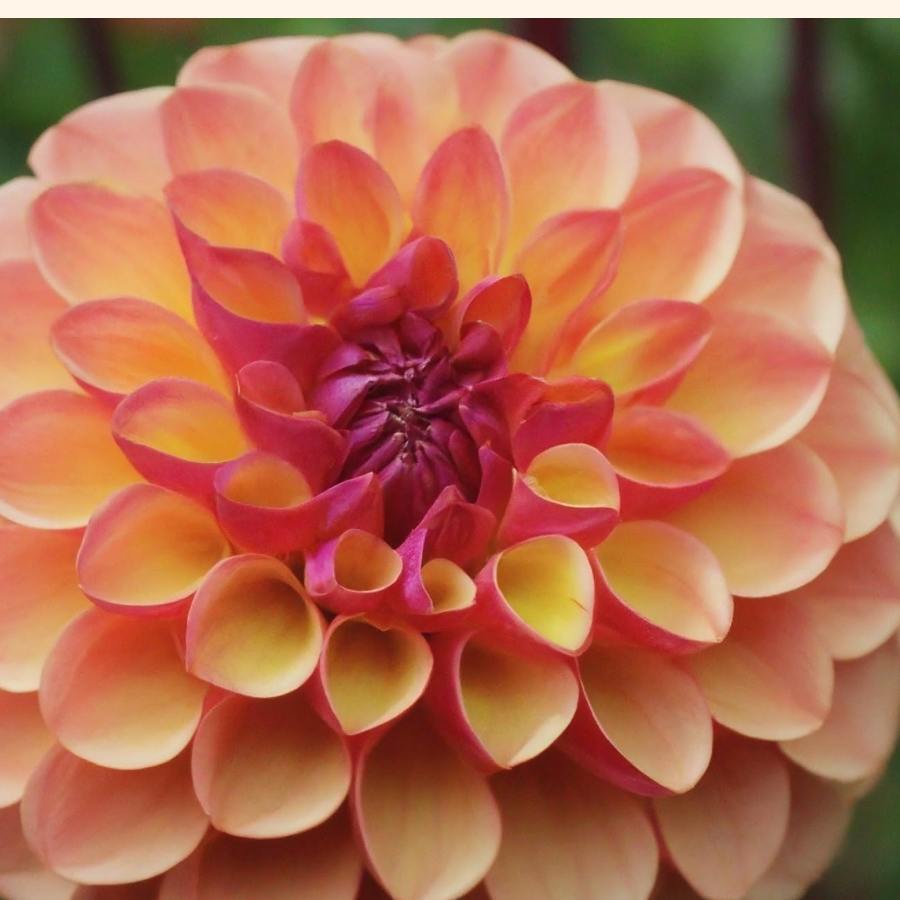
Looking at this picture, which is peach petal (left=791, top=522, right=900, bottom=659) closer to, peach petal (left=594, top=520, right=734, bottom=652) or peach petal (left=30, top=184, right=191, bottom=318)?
peach petal (left=594, top=520, right=734, bottom=652)

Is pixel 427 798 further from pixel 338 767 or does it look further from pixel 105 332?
pixel 105 332

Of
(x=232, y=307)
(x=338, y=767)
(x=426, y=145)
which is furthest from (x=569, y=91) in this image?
(x=338, y=767)

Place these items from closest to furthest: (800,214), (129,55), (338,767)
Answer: (338,767) → (800,214) → (129,55)

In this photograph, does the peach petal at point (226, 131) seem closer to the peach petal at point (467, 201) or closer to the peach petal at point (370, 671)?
the peach petal at point (467, 201)

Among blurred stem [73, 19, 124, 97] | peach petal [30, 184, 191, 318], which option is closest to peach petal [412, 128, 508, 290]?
peach petal [30, 184, 191, 318]

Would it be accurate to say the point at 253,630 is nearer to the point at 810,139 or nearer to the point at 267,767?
the point at 267,767

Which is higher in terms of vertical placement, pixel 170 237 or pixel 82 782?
pixel 170 237
